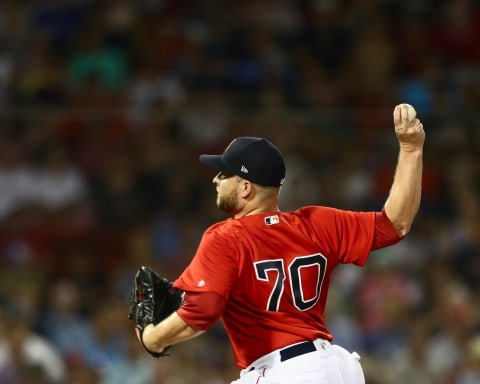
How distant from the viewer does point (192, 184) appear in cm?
888

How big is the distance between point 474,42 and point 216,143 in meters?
3.18

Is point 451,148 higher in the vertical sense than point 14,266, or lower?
higher

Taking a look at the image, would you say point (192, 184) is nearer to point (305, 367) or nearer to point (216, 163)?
point (216, 163)

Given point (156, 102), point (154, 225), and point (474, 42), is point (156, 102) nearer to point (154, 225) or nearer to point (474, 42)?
point (154, 225)

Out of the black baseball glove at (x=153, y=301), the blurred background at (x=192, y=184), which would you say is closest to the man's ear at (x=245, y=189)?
the black baseball glove at (x=153, y=301)

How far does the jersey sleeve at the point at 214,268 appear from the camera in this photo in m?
3.89

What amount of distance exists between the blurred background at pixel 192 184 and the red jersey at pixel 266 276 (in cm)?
340

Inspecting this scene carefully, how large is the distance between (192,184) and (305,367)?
16.3ft

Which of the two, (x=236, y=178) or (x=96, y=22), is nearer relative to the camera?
(x=236, y=178)

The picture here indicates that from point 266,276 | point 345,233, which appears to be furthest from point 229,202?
point 345,233

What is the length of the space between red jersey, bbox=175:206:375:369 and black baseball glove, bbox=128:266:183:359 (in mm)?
79

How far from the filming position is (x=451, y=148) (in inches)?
Result: 340

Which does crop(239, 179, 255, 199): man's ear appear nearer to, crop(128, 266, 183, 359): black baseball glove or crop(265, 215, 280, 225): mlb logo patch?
crop(265, 215, 280, 225): mlb logo patch

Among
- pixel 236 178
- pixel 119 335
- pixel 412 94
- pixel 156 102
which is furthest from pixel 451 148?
pixel 236 178
